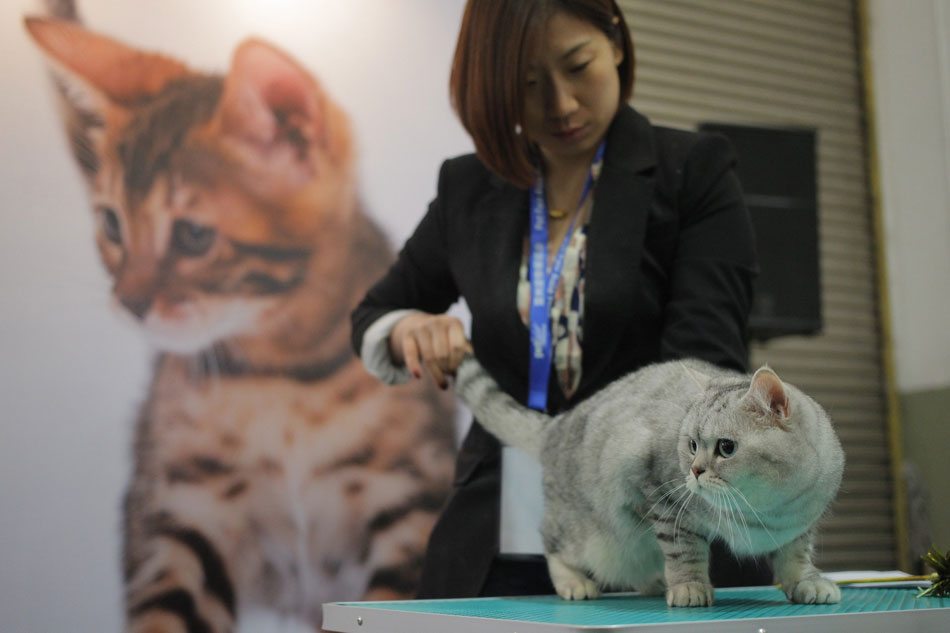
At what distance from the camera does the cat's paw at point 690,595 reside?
1.11m

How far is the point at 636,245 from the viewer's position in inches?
58.7

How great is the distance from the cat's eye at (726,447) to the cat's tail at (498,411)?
1.40 feet

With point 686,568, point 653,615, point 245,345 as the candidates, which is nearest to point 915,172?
point 245,345

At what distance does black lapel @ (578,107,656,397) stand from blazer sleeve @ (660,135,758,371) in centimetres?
7

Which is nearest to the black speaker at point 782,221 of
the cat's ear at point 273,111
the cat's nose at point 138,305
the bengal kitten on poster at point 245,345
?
the bengal kitten on poster at point 245,345

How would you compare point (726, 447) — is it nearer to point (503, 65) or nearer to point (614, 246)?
point (614, 246)

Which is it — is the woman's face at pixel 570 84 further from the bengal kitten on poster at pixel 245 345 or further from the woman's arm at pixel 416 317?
the bengal kitten on poster at pixel 245 345

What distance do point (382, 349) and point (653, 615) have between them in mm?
814

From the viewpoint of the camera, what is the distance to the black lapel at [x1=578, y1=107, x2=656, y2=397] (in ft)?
4.83

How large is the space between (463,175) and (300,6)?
150 centimetres

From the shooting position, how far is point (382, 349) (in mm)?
1663

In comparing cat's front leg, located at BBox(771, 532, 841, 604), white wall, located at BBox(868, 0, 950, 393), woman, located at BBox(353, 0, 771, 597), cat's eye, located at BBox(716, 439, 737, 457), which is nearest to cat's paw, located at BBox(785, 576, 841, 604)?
cat's front leg, located at BBox(771, 532, 841, 604)

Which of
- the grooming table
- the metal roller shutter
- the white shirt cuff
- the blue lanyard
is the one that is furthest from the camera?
the metal roller shutter

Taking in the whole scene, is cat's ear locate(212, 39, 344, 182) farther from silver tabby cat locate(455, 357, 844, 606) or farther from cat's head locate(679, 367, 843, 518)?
cat's head locate(679, 367, 843, 518)
